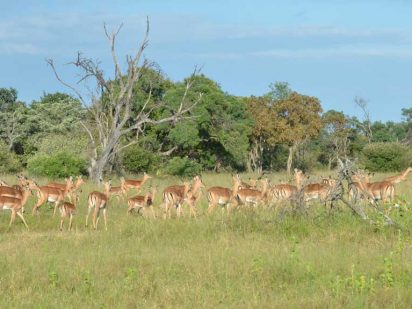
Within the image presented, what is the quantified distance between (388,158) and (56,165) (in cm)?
1719

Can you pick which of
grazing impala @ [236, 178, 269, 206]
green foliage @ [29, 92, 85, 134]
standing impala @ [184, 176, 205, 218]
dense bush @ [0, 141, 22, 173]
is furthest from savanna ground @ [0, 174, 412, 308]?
green foliage @ [29, 92, 85, 134]

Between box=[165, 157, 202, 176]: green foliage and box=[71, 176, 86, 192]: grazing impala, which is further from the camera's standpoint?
box=[165, 157, 202, 176]: green foliage

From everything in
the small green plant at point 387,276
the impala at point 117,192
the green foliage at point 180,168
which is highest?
the green foliage at point 180,168

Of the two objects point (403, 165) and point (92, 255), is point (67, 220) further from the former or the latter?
point (403, 165)

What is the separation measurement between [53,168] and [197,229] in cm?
1851

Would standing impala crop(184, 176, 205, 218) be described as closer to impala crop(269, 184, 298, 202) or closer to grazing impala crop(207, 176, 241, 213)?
grazing impala crop(207, 176, 241, 213)

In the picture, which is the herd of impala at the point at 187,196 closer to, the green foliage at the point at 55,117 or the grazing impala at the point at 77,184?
the grazing impala at the point at 77,184

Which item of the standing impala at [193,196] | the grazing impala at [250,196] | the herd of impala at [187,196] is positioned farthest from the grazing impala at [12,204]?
the grazing impala at [250,196]

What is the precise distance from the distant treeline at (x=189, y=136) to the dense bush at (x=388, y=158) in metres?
0.05

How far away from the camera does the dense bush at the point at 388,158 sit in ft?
117

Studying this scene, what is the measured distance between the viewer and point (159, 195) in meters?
19.8

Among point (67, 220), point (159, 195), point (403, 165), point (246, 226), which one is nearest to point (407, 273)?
point (246, 226)

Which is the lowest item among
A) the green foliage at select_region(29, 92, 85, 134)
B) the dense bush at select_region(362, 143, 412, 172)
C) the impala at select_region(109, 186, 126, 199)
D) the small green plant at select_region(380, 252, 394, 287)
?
the small green plant at select_region(380, 252, 394, 287)

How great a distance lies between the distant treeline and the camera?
33.2m
